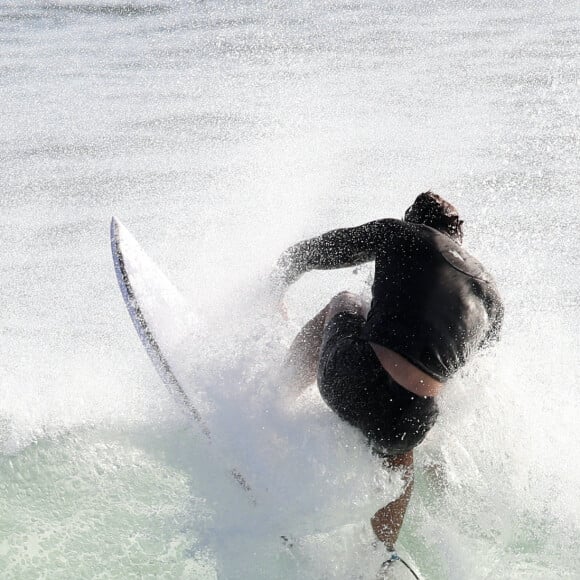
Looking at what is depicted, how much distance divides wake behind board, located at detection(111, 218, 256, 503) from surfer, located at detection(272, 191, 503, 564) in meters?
0.71

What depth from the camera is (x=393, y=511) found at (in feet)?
11.3

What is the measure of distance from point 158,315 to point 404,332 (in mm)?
1523

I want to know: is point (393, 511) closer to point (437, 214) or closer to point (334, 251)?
point (334, 251)

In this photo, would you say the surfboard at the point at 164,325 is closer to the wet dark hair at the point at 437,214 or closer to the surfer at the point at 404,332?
the surfer at the point at 404,332

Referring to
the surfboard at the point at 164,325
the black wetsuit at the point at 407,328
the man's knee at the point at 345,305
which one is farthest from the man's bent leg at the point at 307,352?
the surfboard at the point at 164,325

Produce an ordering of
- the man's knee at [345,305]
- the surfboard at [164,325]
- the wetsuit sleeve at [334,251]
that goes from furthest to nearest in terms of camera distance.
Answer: the surfboard at [164,325] < the man's knee at [345,305] < the wetsuit sleeve at [334,251]

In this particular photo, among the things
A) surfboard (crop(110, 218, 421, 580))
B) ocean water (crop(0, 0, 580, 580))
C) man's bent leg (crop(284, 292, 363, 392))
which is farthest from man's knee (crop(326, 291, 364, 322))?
surfboard (crop(110, 218, 421, 580))

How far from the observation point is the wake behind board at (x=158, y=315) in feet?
12.8

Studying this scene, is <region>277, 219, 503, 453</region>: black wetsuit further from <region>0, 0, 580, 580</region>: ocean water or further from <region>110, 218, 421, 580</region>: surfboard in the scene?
<region>110, 218, 421, 580</region>: surfboard

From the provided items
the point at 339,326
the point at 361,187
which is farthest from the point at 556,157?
the point at 339,326

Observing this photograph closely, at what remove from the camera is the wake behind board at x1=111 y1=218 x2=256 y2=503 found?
3.91m

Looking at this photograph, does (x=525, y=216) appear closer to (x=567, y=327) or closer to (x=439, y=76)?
(x=567, y=327)

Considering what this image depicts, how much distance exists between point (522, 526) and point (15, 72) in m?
9.23

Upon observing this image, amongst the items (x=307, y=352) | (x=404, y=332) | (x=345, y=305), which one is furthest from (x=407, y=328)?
(x=307, y=352)
